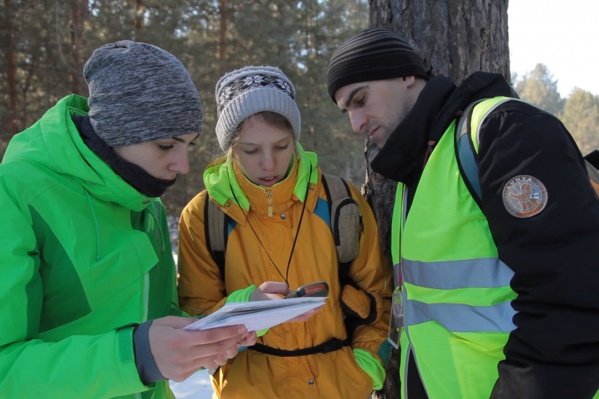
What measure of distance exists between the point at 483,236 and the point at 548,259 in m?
0.24

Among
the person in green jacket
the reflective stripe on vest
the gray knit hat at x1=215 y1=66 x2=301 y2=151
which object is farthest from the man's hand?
the gray knit hat at x1=215 y1=66 x2=301 y2=151

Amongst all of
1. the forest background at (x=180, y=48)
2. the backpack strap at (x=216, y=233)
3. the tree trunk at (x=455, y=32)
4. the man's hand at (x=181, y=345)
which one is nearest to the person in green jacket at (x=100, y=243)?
the man's hand at (x=181, y=345)

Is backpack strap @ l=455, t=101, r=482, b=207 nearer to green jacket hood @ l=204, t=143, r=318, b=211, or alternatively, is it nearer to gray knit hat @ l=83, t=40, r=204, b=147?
green jacket hood @ l=204, t=143, r=318, b=211

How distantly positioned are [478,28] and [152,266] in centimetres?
197

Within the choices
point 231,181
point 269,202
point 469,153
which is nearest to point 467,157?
point 469,153

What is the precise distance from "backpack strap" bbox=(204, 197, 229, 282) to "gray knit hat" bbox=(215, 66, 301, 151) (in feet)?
1.05

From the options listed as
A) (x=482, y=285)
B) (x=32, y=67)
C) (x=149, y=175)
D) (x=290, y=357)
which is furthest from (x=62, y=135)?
(x=32, y=67)

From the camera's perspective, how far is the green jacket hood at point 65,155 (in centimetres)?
156

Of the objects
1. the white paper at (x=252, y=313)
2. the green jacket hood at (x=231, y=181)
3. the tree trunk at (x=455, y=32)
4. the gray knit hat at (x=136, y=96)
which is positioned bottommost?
the white paper at (x=252, y=313)

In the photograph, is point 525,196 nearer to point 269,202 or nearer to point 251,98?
point 269,202

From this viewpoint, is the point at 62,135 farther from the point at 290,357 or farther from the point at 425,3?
the point at 425,3

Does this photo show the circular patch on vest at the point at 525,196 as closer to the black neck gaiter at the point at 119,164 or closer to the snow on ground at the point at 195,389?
the black neck gaiter at the point at 119,164

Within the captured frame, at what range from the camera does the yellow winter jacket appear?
207 centimetres

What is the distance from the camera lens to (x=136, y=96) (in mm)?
1668
